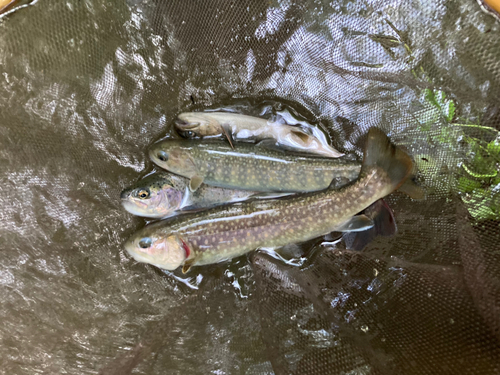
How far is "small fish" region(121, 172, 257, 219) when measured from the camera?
1944 mm

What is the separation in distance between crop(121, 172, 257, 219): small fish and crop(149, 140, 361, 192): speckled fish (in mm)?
98

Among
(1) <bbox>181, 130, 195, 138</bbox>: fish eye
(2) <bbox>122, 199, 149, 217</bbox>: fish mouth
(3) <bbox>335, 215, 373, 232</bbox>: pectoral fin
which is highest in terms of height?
(1) <bbox>181, 130, 195, 138</bbox>: fish eye

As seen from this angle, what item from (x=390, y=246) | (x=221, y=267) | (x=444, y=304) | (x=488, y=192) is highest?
(x=488, y=192)

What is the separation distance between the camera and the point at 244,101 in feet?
7.06

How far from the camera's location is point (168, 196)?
2029mm

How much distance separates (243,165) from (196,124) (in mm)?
423

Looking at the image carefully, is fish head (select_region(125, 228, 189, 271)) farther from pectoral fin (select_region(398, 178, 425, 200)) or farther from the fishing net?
pectoral fin (select_region(398, 178, 425, 200))

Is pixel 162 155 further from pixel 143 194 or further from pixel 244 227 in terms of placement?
pixel 244 227

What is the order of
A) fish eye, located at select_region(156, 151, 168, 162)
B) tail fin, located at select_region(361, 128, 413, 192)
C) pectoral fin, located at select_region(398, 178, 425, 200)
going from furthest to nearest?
fish eye, located at select_region(156, 151, 168, 162) → pectoral fin, located at select_region(398, 178, 425, 200) → tail fin, located at select_region(361, 128, 413, 192)

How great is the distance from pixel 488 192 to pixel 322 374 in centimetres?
146

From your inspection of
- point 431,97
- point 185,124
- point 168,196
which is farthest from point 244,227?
point 431,97

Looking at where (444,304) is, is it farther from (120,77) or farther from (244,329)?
(120,77)

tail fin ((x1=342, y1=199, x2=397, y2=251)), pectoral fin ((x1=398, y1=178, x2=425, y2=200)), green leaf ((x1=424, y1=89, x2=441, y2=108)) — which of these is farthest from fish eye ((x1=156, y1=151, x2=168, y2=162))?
green leaf ((x1=424, y1=89, x2=441, y2=108))

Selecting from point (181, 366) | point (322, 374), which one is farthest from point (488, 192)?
point (181, 366)
